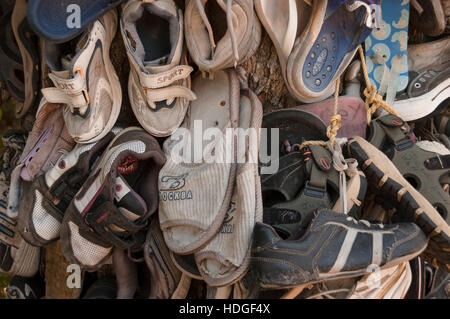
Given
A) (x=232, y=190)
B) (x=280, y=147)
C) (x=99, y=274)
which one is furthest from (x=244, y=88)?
(x=99, y=274)

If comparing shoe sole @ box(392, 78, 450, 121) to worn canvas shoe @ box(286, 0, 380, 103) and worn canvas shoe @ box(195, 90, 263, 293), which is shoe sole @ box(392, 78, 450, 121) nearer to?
worn canvas shoe @ box(286, 0, 380, 103)

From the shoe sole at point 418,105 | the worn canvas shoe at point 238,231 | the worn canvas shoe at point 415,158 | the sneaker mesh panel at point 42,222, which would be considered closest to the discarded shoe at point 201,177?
the worn canvas shoe at point 238,231

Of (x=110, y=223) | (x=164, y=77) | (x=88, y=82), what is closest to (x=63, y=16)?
(x=88, y=82)

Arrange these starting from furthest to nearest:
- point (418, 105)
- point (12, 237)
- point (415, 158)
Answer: point (12, 237), point (418, 105), point (415, 158)

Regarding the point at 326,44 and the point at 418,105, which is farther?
the point at 418,105

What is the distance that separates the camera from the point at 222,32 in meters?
1.60

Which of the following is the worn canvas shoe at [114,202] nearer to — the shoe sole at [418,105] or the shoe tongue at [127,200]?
the shoe tongue at [127,200]

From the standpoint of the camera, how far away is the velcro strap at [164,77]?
57.4 inches

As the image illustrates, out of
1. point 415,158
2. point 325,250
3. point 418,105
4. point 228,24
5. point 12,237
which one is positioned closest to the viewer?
point 325,250

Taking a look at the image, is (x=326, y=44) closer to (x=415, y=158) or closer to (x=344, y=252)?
(x=415, y=158)

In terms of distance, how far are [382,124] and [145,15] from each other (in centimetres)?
67

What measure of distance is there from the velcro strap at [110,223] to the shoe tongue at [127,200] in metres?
0.03

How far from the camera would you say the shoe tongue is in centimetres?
145

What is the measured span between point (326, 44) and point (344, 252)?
55cm
